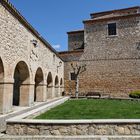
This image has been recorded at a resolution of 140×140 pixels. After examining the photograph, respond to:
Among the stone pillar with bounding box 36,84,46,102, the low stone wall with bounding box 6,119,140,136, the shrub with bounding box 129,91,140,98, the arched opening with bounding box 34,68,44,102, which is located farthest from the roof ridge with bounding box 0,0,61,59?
the shrub with bounding box 129,91,140,98

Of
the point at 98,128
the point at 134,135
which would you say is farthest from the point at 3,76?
the point at 134,135

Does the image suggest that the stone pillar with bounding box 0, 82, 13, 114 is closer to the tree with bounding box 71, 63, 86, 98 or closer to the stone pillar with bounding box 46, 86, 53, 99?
the stone pillar with bounding box 46, 86, 53, 99

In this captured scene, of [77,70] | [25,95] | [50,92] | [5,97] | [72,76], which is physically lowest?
[50,92]

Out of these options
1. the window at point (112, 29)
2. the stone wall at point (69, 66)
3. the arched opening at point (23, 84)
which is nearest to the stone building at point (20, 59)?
the arched opening at point (23, 84)

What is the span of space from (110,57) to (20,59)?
44.4ft

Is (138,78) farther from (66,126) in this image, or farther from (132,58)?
(66,126)

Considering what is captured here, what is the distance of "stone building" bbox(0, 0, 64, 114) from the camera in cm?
856

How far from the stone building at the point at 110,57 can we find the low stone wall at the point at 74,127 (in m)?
16.5

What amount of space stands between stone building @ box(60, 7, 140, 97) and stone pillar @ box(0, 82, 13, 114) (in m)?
14.4

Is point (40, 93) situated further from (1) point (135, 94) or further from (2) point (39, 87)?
(1) point (135, 94)

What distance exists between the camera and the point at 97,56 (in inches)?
892

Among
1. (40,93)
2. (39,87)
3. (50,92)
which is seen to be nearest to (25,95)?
(40,93)

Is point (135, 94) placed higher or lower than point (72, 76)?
lower

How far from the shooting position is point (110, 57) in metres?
22.1
